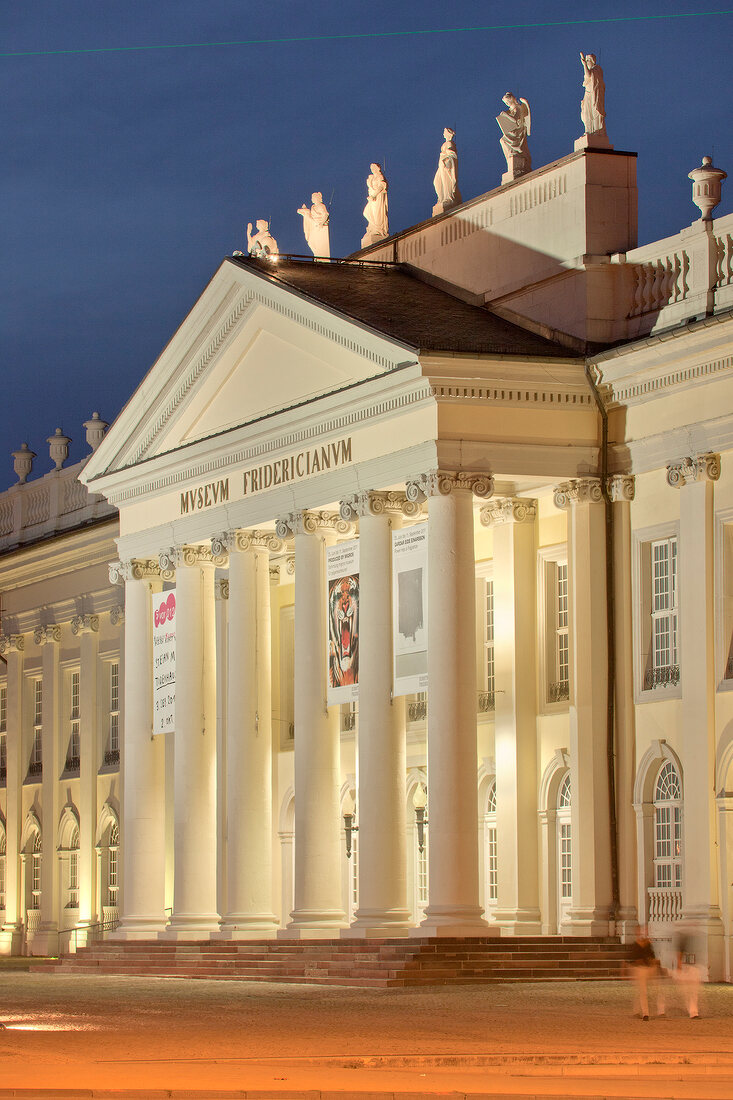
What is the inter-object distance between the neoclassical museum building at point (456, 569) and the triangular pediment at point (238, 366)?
72 mm

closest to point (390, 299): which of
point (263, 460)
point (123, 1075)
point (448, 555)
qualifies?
point (263, 460)

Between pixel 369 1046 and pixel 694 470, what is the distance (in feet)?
49.7

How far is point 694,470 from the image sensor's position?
3366 cm

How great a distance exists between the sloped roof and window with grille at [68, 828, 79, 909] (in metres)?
19.4

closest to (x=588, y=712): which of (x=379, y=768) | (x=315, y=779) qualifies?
(x=379, y=768)

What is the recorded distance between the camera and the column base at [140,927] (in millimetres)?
43625

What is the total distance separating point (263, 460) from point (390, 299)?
12.7 feet

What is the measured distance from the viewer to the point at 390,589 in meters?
36.5

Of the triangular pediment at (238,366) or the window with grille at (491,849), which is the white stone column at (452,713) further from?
the window with grille at (491,849)

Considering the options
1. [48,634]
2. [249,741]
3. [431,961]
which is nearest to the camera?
[431,961]

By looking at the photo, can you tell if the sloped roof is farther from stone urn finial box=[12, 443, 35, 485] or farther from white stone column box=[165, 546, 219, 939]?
stone urn finial box=[12, 443, 35, 485]

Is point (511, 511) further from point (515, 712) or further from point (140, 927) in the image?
point (140, 927)

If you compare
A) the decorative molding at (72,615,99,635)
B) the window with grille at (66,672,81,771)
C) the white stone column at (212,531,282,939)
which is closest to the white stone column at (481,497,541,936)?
the white stone column at (212,531,282,939)

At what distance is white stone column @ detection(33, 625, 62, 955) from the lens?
54.9 m
